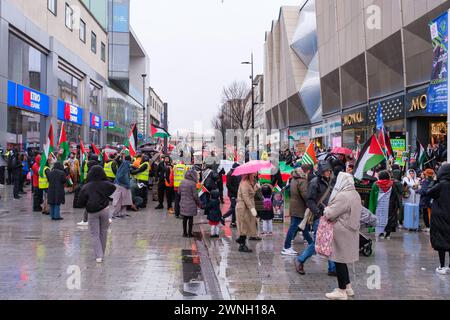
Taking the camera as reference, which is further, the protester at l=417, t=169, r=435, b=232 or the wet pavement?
the protester at l=417, t=169, r=435, b=232

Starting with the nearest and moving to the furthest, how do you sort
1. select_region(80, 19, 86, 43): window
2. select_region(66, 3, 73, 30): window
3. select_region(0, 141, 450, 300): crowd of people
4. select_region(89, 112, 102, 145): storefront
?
1. select_region(0, 141, 450, 300): crowd of people
2. select_region(66, 3, 73, 30): window
3. select_region(80, 19, 86, 43): window
4. select_region(89, 112, 102, 145): storefront

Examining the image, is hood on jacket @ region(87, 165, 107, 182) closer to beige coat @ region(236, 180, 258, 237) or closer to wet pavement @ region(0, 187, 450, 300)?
wet pavement @ region(0, 187, 450, 300)

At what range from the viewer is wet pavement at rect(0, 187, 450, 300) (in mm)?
6621

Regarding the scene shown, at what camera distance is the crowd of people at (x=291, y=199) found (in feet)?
21.3

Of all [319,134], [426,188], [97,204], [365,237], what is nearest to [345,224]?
[365,237]

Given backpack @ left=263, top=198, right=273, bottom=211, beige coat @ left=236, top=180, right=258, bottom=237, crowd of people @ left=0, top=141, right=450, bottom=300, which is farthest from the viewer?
backpack @ left=263, top=198, right=273, bottom=211

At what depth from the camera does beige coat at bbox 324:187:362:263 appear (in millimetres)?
6371

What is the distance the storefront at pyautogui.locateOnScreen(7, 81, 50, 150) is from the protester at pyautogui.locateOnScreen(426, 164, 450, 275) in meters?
20.8

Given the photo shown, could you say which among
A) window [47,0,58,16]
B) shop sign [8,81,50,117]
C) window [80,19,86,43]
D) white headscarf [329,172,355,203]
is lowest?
white headscarf [329,172,355,203]

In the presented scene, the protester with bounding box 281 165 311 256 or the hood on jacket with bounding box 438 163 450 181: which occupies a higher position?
the hood on jacket with bounding box 438 163 450 181

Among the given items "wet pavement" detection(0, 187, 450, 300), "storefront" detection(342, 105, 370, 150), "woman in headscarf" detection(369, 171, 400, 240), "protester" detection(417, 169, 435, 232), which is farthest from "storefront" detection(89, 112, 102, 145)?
"woman in headscarf" detection(369, 171, 400, 240)

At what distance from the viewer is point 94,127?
43562 millimetres

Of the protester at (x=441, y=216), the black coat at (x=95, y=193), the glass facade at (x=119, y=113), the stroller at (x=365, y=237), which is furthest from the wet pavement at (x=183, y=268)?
the glass facade at (x=119, y=113)

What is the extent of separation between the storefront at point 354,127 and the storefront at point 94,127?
877 inches
